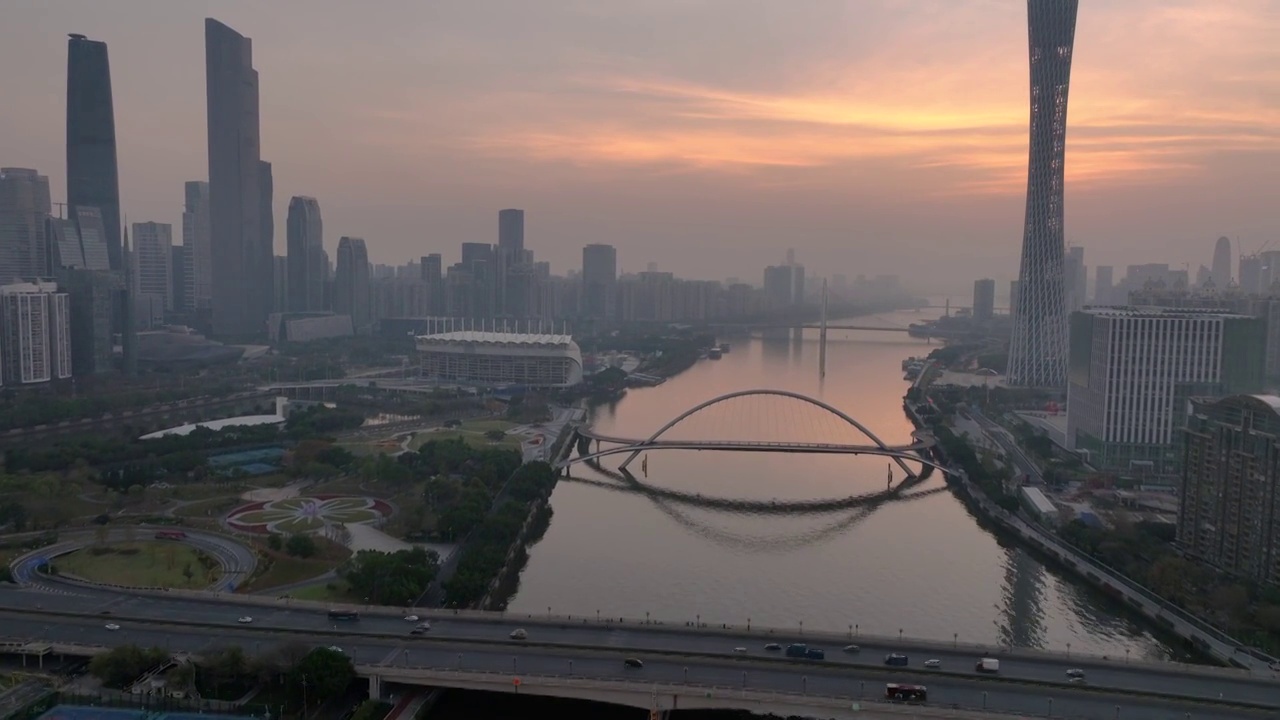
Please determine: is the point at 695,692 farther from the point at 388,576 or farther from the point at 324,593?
the point at 324,593

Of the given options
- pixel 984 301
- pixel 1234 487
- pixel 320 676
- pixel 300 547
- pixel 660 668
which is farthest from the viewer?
pixel 984 301

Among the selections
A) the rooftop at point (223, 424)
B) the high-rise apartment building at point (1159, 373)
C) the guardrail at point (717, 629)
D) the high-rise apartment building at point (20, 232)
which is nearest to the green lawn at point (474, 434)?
the rooftop at point (223, 424)

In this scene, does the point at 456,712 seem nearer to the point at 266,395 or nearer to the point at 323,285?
the point at 266,395

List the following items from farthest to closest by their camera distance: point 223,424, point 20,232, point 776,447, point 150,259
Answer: point 150,259 < point 20,232 < point 223,424 < point 776,447

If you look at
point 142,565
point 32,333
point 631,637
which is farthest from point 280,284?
point 631,637

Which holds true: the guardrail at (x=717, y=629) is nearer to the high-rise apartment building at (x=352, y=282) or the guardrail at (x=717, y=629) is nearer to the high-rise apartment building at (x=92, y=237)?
the high-rise apartment building at (x=92, y=237)

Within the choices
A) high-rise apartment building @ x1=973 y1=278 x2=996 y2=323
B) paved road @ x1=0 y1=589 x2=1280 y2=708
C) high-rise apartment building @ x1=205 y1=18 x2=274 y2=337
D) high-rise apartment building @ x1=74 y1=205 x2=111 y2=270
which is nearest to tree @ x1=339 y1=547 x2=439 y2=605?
paved road @ x1=0 y1=589 x2=1280 y2=708

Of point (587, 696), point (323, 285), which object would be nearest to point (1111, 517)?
point (587, 696)

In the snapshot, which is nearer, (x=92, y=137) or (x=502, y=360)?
(x=502, y=360)
